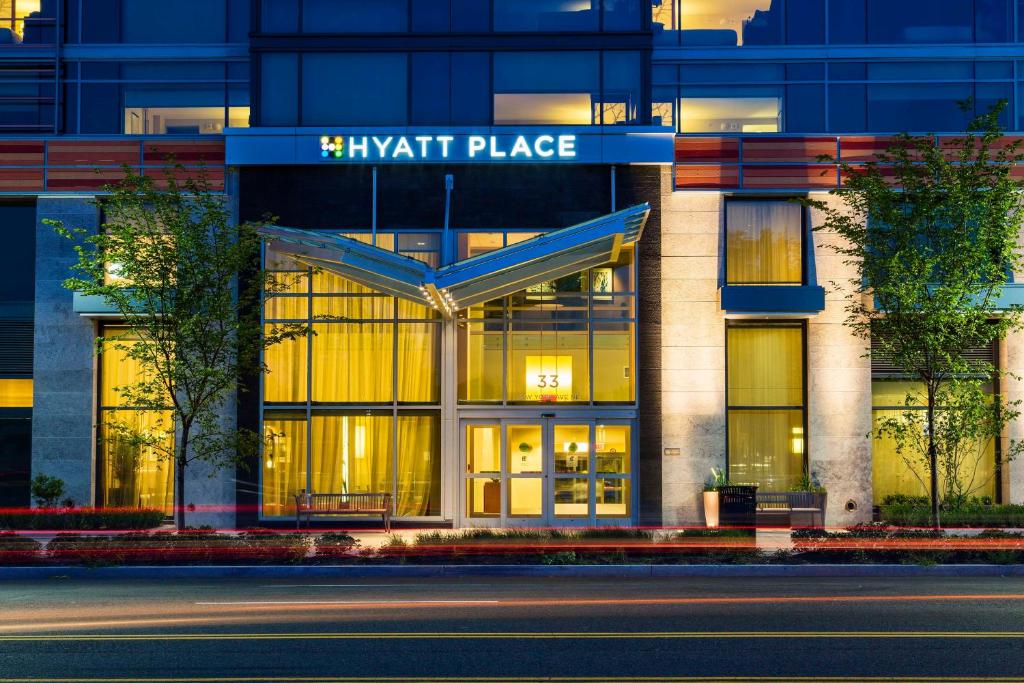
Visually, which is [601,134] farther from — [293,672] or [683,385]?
[293,672]

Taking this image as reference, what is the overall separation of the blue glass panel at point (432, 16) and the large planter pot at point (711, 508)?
1186 centimetres

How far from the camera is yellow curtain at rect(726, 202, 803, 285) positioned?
1029 inches

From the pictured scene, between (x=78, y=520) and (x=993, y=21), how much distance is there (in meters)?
23.1

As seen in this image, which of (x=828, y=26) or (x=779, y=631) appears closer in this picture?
(x=779, y=631)

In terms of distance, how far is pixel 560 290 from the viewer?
25.9m

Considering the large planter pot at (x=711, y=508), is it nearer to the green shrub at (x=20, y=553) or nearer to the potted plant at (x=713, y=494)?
the potted plant at (x=713, y=494)

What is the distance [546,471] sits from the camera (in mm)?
25734

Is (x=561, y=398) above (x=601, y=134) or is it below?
below

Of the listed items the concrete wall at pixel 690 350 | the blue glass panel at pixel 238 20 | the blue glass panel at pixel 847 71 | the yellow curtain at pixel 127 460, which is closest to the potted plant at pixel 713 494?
the concrete wall at pixel 690 350

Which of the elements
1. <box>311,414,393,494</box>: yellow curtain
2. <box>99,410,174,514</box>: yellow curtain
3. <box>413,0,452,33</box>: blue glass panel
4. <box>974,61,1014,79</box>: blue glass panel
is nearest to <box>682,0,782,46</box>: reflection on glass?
<box>974,61,1014,79</box>: blue glass panel

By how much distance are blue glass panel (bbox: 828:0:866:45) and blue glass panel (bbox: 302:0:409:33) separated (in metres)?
9.73

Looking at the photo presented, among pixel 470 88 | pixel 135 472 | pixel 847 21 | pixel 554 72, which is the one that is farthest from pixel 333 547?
pixel 847 21

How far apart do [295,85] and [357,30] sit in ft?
6.14

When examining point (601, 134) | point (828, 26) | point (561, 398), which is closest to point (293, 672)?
point (561, 398)
